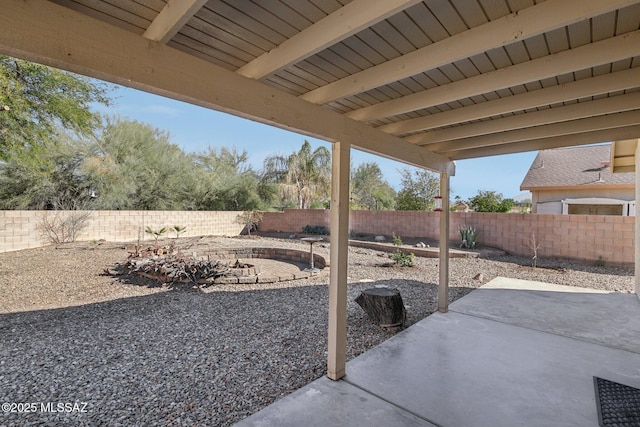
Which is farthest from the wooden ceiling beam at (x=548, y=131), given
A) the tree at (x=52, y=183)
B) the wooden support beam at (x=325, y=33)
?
the tree at (x=52, y=183)

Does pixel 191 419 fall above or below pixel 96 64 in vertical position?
below

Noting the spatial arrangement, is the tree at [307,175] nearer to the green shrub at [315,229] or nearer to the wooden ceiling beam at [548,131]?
the green shrub at [315,229]

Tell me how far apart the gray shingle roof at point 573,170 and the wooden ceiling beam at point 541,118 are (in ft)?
34.7

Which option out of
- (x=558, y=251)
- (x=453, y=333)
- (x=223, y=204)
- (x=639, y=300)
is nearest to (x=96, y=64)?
(x=453, y=333)

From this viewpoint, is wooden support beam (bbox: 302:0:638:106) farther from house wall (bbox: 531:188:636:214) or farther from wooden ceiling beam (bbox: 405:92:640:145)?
house wall (bbox: 531:188:636:214)

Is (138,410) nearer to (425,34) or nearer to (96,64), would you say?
(96,64)

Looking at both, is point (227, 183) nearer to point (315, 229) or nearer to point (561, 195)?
point (315, 229)

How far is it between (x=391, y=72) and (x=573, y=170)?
44.1ft

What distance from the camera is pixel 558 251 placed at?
7672 mm

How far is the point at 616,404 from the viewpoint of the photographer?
2.16 m

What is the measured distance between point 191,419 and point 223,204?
13.7 metres

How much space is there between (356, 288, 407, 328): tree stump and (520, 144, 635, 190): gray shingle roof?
10752 millimetres

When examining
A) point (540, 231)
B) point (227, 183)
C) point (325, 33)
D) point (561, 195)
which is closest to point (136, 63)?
point (325, 33)

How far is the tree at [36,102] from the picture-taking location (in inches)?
203
